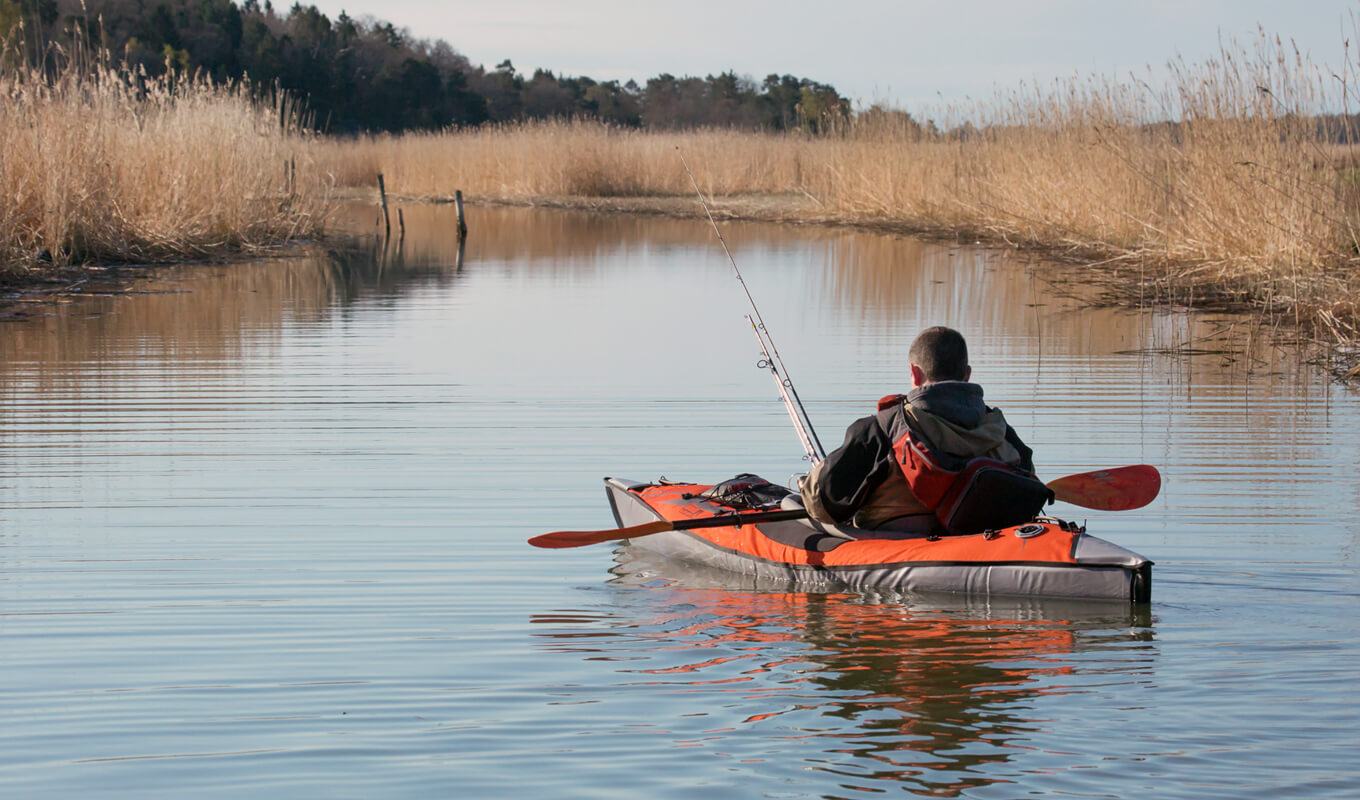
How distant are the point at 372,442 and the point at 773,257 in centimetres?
1251

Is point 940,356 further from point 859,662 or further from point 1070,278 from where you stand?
point 1070,278

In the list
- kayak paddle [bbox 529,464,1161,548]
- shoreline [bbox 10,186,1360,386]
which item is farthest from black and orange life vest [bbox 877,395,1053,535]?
shoreline [bbox 10,186,1360,386]

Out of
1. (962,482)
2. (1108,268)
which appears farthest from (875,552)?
(1108,268)

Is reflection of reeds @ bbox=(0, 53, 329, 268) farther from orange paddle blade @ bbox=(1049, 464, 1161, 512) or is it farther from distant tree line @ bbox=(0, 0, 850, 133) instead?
distant tree line @ bbox=(0, 0, 850, 133)

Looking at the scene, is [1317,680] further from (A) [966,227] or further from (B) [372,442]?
(A) [966,227]

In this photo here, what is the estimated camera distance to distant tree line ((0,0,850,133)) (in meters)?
52.6

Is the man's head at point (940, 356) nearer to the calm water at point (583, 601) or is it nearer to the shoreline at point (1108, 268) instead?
the calm water at point (583, 601)

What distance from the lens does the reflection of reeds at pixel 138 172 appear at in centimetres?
1359

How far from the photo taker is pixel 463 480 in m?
6.83

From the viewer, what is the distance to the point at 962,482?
5043mm

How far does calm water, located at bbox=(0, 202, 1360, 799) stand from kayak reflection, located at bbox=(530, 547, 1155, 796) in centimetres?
2

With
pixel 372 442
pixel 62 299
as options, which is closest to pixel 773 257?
pixel 62 299

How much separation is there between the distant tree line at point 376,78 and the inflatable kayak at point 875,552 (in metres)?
32.6

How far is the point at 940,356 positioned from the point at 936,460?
1.13ft
